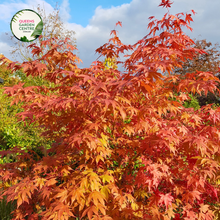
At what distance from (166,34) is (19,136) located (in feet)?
19.8

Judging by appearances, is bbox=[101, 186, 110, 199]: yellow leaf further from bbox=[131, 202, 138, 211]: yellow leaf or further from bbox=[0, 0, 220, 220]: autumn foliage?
bbox=[131, 202, 138, 211]: yellow leaf

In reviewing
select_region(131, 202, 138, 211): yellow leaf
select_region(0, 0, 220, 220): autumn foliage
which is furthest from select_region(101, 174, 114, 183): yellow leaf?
select_region(131, 202, 138, 211): yellow leaf

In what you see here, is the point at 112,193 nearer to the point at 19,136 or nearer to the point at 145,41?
the point at 145,41

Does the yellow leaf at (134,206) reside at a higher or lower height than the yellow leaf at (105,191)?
lower

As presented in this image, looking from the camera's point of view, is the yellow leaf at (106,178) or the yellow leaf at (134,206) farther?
the yellow leaf at (134,206)

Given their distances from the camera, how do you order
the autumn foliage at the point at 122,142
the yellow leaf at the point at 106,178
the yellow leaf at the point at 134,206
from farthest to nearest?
the yellow leaf at the point at 134,206, the yellow leaf at the point at 106,178, the autumn foliage at the point at 122,142

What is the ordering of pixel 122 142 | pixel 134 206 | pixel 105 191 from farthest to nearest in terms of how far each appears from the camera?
pixel 122 142 → pixel 134 206 → pixel 105 191

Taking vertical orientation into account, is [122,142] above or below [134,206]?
above

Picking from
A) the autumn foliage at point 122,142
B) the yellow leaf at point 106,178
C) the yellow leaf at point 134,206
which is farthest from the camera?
the yellow leaf at point 134,206

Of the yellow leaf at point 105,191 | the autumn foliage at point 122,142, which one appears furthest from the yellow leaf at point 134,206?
the yellow leaf at point 105,191

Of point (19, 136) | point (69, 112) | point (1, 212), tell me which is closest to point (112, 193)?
point (69, 112)

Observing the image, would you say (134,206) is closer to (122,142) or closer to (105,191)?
(105,191)

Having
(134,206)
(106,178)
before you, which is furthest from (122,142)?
(134,206)

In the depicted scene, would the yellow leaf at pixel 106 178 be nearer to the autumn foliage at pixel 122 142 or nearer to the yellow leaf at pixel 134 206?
the autumn foliage at pixel 122 142
